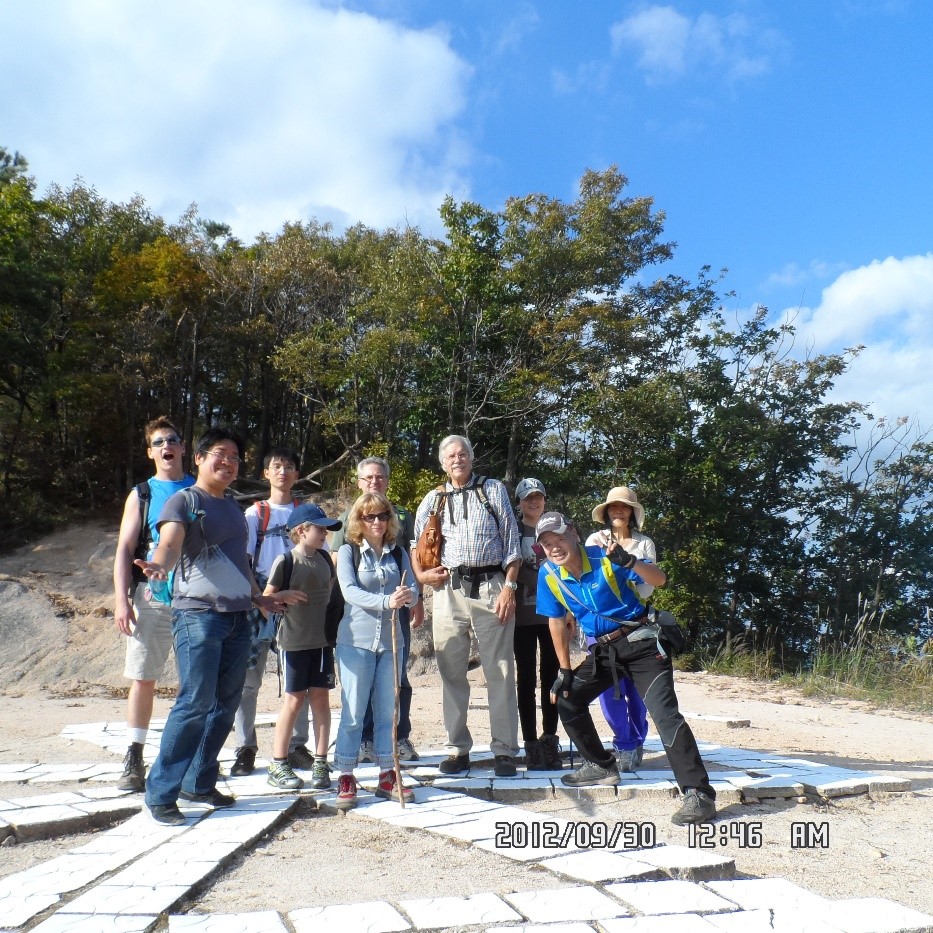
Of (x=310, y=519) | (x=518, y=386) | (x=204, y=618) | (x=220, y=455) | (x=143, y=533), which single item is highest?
(x=518, y=386)

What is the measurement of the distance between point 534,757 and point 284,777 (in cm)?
155

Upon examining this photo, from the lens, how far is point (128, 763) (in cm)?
454

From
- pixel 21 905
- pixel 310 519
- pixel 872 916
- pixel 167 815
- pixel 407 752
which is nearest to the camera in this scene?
pixel 872 916

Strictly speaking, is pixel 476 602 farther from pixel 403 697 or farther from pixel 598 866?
pixel 598 866

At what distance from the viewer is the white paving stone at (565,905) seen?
277cm

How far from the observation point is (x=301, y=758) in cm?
504

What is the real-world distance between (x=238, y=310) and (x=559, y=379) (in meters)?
8.26

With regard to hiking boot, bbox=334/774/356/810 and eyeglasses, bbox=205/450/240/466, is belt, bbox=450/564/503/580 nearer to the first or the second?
hiking boot, bbox=334/774/356/810

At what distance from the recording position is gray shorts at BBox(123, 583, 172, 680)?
177 inches

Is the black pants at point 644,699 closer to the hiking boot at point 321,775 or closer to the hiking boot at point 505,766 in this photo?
the hiking boot at point 505,766

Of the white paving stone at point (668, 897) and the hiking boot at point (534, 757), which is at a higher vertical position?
the hiking boot at point (534, 757)

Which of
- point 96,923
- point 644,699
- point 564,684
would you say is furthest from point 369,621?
point 96,923

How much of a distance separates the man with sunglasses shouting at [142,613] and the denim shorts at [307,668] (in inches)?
26.6

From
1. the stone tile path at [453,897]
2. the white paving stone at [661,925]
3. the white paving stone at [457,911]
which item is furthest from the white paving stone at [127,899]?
the white paving stone at [661,925]
